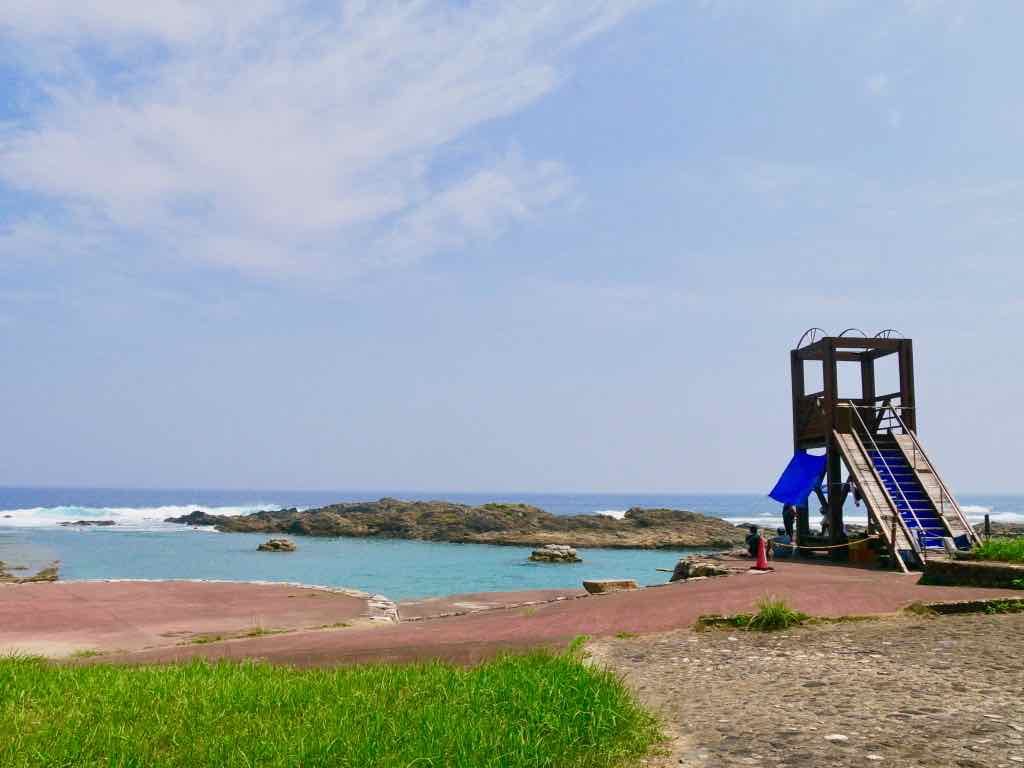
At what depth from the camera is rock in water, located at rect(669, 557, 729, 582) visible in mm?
19359

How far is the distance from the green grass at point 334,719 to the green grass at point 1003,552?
1015cm

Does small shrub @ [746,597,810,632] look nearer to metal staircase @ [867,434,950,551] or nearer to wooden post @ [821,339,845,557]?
metal staircase @ [867,434,950,551]

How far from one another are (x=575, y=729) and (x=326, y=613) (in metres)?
12.7

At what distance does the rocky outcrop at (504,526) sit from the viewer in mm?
66031

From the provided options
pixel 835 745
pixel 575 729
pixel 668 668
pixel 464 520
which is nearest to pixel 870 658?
pixel 668 668

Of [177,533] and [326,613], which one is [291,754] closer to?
[326,613]

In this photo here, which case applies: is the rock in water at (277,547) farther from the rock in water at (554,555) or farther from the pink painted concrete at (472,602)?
the pink painted concrete at (472,602)

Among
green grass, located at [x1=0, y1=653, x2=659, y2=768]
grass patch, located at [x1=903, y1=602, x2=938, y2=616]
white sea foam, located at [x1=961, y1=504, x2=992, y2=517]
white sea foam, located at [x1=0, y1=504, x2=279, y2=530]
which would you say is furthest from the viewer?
white sea foam, located at [x1=961, y1=504, x2=992, y2=517]

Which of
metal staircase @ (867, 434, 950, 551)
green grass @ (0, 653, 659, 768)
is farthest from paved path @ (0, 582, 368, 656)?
metal staircase @ (867, 434, 950, 551)

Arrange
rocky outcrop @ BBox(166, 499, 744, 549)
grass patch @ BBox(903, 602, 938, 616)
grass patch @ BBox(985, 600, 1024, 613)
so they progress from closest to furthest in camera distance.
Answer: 1. grass patch @ BBox(985, 600, 1024, 613)
2. grass patch @ BBox(903, 602, 938, 616)
3. rocky outcrop @ BBox(166, 499, 744, 549)

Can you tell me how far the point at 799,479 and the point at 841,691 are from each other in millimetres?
17315

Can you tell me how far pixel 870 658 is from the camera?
8.68 metres

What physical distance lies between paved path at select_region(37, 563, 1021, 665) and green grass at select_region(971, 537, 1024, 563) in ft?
4.26

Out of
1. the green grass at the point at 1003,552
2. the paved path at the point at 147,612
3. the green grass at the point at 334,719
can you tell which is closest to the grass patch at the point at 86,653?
the paved path at the point at 147,612
